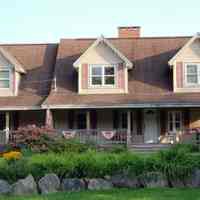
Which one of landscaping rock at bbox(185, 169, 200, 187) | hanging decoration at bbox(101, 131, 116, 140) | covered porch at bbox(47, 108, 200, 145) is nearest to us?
landscaping rock at bbox(185, 169, 200, 187)

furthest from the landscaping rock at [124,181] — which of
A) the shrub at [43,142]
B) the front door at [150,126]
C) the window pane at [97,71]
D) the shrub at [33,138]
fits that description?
the window pane at [97,71]

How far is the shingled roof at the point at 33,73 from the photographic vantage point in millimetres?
31234

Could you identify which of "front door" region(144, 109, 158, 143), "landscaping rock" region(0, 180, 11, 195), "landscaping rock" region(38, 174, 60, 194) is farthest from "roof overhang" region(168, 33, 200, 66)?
"landscaping rock" region(0, 180, 11, 195)

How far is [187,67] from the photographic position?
105ft

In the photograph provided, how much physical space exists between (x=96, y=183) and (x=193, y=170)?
2920mm

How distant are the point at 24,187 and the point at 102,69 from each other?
57.6 feet

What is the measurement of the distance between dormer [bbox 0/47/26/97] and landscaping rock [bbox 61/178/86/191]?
17.7 m

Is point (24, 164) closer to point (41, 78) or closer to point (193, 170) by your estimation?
point (193, 170)

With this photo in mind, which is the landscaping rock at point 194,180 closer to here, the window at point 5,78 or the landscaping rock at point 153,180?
the landscaping rock at point 153,180

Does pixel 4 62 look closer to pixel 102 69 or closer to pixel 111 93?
pixel 102 69

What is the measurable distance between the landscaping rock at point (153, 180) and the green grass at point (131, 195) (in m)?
0.43

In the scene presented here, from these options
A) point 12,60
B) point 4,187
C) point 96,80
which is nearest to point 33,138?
point 96,80

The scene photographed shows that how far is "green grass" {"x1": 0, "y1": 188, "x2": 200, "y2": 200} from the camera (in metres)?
14.1

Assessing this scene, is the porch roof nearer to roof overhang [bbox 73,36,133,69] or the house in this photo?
the house
